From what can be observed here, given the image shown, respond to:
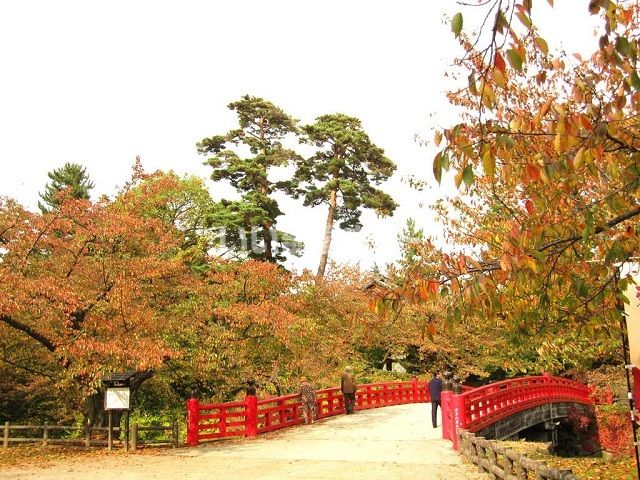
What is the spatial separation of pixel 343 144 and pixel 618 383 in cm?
1994

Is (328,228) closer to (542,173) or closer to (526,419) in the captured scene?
(526,419)

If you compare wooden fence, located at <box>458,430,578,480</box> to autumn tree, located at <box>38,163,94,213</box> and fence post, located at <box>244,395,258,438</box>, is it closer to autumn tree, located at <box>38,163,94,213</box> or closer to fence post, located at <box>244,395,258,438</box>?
fence post, located at <box>244,395,258,438</box>

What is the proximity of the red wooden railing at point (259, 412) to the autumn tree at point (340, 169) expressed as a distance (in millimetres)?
10248

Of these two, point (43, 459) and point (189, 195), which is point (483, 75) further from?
point (189, 195)

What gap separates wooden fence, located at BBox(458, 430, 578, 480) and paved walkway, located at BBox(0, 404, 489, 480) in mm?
265

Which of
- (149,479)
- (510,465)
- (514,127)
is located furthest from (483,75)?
(149,479)

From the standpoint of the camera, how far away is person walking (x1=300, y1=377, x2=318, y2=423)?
19406 mm

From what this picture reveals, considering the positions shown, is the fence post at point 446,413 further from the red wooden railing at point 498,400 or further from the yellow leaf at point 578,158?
the yellow leaf at point 578,158

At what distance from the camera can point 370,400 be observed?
84.0ft

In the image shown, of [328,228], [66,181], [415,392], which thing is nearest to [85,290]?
[415,392]

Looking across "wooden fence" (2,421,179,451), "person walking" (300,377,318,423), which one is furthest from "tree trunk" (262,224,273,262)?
→ "wooden fence" (2,421,179,451)

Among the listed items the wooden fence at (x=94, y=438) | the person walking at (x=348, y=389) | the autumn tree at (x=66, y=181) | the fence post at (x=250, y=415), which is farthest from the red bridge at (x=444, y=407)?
the autumn tree at (x=66, y=181)

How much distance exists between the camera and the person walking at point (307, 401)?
19406 mm

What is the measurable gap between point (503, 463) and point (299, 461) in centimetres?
430
